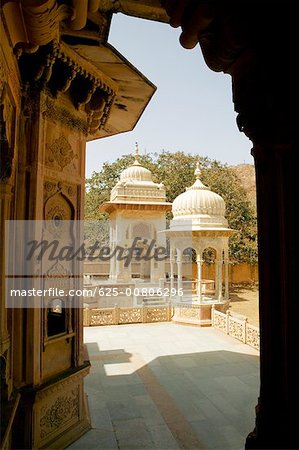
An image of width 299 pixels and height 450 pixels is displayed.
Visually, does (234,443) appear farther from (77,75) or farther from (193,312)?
(193,312)

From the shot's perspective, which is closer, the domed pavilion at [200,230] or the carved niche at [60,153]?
the carved niche at [60,153]

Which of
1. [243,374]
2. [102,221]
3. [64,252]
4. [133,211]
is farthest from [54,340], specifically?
[102,221]

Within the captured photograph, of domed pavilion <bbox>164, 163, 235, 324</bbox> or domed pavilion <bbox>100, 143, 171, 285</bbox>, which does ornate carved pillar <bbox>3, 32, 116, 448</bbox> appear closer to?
domed pavilion <bbox>164, 163, 235, 324</bbox>

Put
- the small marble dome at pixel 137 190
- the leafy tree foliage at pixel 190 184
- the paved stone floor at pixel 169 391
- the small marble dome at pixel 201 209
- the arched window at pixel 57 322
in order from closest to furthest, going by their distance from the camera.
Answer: the paved stone floor at pixel 169 391 < the arched window at pixel 57 322 < the small marble dome at pixel 201 209 < the small marble dome at pixel 137 190 < the leafy tree foliage at pixel 190 184

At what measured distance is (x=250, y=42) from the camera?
1740 mm

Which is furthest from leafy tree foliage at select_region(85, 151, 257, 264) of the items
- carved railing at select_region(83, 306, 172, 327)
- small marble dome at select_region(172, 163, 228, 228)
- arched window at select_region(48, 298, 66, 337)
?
arched window at select_region(48, 298, 66, 337)

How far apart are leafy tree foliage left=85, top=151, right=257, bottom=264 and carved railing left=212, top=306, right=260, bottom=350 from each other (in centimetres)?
1447

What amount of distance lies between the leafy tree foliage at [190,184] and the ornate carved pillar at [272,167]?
988 inches

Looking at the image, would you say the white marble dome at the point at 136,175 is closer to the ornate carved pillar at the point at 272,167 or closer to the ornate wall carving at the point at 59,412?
the ornate wall carving at the point at 59,412

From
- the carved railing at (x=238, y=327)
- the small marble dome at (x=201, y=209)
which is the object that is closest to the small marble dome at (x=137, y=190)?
the small marble dome at (x=201, y=209)

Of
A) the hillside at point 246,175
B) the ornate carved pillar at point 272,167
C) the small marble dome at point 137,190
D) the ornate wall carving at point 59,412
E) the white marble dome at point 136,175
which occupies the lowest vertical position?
the ornate wall carving at point 59,412

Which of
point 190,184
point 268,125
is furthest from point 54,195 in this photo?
point 190,184

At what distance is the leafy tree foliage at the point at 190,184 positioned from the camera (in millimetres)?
27484

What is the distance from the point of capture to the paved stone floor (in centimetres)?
510
